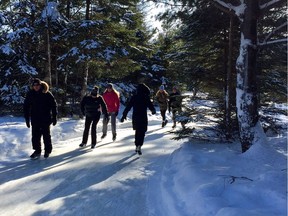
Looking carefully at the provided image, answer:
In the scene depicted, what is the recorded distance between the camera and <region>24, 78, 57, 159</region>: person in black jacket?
916 centimetres

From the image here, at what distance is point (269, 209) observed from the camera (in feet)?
15.4

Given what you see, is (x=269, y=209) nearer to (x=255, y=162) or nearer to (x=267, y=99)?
(x=255, y=162)

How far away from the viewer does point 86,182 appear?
285 inches

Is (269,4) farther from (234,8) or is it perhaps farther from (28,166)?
(28,166)

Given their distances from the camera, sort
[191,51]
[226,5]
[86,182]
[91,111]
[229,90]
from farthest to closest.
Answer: [191,51] → [91,111] → [229,90] → [226,5] → [86,182]

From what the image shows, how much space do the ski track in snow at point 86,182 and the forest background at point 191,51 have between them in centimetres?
220

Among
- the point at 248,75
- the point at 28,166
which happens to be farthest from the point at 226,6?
the point at 28,166

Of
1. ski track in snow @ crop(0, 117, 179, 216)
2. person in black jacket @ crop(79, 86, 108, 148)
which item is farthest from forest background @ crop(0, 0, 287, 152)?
ski track in snow @ crop(0, 117, 179, 216)

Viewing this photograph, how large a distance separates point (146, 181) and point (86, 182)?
127 centimetres

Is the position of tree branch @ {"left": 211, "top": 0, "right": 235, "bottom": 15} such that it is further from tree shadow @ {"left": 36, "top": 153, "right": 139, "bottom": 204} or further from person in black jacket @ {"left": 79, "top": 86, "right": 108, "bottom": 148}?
person in black jacket @ {"left": 79, "top": 86, "right": 108, "bottom": 148}

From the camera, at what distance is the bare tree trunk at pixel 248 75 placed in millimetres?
8016

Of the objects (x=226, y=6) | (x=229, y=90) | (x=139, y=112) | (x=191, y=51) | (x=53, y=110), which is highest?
(x=226, y=6)

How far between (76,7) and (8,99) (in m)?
6.77

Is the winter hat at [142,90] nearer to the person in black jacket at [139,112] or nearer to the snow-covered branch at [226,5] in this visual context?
the person in black jacket at [139,112]
